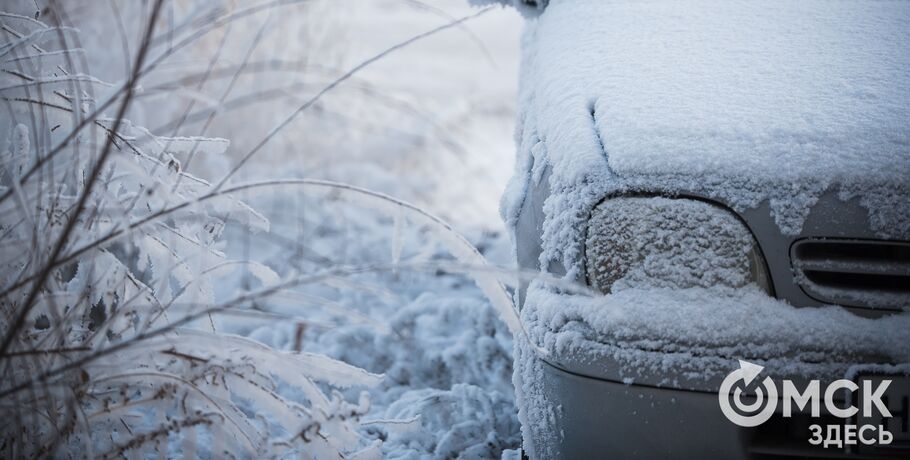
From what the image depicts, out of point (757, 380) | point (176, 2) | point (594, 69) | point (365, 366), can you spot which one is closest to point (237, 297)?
point (757, 380)

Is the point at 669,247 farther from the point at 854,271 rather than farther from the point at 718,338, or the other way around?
the point at 854,271

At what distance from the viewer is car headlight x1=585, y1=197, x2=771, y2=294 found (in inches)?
69.2

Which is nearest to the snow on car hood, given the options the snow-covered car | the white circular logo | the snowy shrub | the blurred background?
the snow-covered car

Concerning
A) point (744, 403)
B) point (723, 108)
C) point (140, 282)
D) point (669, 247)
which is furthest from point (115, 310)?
point (723, 108)

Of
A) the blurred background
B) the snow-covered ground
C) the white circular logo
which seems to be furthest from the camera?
the blurred background

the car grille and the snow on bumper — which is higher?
the car grille

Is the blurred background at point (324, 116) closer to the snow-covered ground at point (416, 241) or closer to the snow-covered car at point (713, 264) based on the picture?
the snow-covered ground at point (416, 241)

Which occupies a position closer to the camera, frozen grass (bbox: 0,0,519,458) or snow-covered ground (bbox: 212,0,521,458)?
frozen grass (bbox: 0,0,519,458)

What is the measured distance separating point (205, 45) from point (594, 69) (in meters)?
4.47

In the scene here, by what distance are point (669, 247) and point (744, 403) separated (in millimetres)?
362

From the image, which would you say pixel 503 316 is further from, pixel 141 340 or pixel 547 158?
pixel 141 340

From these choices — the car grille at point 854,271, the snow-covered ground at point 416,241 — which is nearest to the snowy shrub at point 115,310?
the snow-covered ground at point 416,241

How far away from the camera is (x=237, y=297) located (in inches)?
59.1

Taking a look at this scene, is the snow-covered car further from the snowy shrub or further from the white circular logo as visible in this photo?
the snowy shrub
